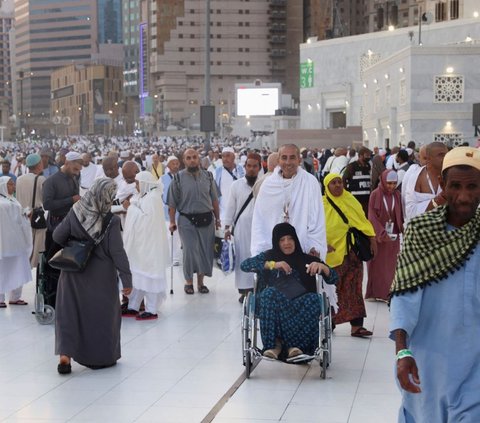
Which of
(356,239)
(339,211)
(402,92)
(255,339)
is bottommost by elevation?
(255,339)

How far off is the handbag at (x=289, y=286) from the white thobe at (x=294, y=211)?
18.0 inches

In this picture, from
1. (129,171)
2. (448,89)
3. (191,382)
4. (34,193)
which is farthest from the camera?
(448,89)

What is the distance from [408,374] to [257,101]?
7514cm

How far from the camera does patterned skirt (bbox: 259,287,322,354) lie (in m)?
7.29

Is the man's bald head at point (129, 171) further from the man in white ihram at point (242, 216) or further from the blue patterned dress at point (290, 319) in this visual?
the blue patterned dress at point (290, 319)

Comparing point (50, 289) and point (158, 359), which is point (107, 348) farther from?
point (50, 289)

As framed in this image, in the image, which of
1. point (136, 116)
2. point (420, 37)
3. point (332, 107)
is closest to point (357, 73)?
point (332, 107)

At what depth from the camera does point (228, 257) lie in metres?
10.6

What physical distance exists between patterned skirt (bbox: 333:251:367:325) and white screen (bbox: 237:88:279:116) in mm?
68580

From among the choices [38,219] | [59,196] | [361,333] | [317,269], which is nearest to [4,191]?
[38,219]

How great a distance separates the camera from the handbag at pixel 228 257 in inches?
416

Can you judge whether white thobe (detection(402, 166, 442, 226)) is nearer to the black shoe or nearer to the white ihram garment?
the white ihram garment

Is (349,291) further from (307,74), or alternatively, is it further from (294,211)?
(307,74)

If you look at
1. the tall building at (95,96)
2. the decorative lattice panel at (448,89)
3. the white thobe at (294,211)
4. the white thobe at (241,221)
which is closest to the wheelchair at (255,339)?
the white thobe at (294,211)
